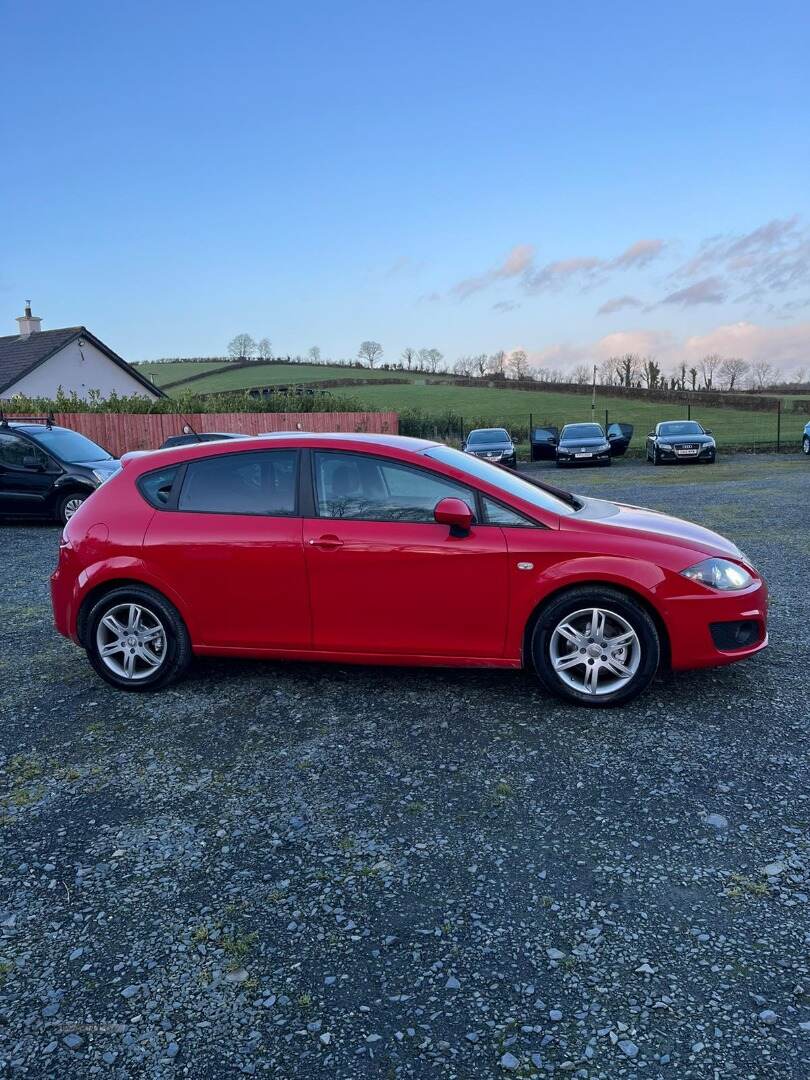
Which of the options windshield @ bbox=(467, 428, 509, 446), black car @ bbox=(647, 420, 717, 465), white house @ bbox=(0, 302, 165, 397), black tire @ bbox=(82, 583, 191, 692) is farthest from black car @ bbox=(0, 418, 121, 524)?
white house @ bbox=(0, 302, 165, 397)

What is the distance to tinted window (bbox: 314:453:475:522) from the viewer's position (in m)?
4.54

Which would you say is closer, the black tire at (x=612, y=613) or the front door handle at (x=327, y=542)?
the black tire at (x=612, y=613)

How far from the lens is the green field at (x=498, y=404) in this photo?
39.7 m

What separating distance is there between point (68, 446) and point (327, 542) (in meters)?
10.4

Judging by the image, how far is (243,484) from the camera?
4.82 meters

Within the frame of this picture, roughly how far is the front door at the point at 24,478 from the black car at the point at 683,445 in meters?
18.9

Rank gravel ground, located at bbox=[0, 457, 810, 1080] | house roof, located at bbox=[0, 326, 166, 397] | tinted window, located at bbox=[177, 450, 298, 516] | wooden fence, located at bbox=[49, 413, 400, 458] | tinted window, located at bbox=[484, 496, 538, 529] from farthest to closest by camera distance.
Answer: house roof, located at bbox=[0, 326, 166, 397] → wooden fence, located at bbox=[49, 413, 400, 458] → tinted window, located at bbox=[177, 450, 298, 516] → tinted window, located at bbox=[484, 496, 538, 529] → gravel ground, located at bbox=[0, 457, 810, 1080]

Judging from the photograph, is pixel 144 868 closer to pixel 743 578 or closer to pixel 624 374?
pixel 743 578

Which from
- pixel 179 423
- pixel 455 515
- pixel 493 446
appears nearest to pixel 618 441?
pixel 493 446

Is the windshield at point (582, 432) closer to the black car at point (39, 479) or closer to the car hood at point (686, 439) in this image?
the car hood at point (686, 439)

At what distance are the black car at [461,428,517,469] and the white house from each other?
1787 centimetres

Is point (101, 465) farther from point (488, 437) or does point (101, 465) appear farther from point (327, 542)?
point (488, 437)

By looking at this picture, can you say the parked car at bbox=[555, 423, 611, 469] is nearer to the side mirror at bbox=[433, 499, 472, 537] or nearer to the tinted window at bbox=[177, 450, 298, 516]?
the tinted window at bbox=[177, 450, 298, 516]

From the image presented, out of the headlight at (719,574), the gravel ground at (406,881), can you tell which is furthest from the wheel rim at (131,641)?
the headlight at (719,574)
